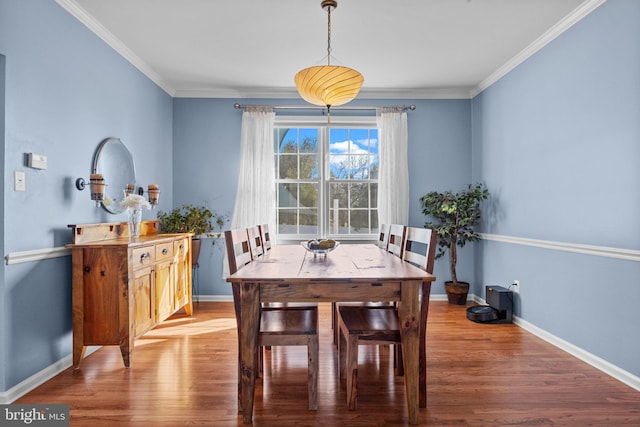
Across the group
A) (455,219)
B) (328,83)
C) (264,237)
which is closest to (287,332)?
(264,237)

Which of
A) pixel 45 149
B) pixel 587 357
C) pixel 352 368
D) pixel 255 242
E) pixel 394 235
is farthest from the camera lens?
pixel 394 235

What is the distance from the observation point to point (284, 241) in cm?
490

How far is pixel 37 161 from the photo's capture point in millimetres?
2457

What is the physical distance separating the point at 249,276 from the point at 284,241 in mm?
2958

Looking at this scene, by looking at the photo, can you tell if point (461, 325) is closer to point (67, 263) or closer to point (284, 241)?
point (284, 241)

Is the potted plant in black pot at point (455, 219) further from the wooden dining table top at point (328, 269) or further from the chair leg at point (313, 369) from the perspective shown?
the chair leg at point (313, 369)

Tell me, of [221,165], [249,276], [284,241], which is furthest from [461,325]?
[221,165]

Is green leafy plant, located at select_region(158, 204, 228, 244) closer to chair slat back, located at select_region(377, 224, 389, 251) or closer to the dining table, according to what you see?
chair slat back, located at select_region(377, 224, 389, 251)

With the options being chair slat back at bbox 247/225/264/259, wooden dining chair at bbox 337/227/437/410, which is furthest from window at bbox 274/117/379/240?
wooden dining chair at bbox 337/227/437/410

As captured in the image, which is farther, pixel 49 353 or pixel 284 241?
pixel 284 241

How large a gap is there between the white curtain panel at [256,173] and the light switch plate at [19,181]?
8.13 feet

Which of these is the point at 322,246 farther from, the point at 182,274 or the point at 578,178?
the point at 578,178

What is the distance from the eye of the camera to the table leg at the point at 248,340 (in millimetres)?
1950

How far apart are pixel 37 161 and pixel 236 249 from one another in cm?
141
